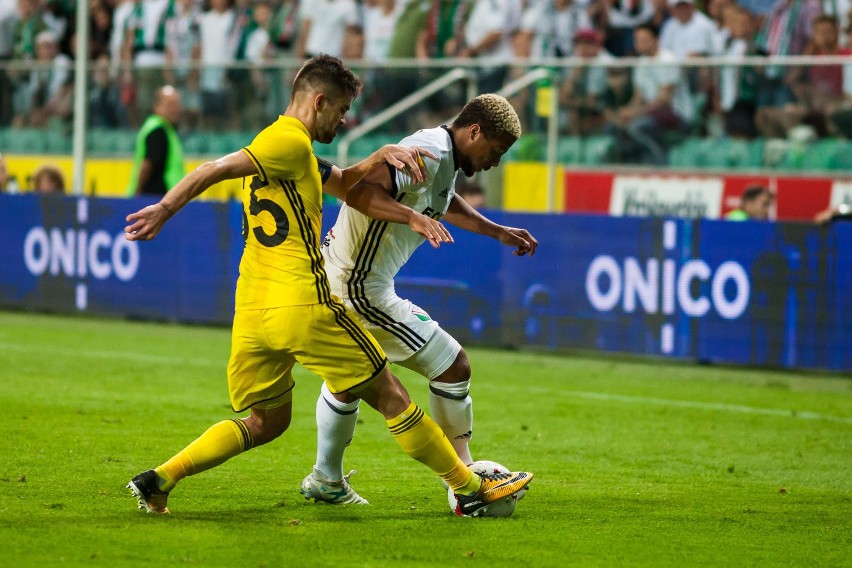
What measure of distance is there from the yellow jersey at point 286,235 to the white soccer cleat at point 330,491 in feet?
3.30

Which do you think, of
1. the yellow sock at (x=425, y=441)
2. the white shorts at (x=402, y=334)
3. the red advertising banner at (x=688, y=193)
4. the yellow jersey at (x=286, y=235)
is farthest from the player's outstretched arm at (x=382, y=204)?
the red advertising banner at (x=688, y=193)

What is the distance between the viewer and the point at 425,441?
5926 millimetres

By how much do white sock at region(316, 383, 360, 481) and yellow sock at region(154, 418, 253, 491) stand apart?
517mm

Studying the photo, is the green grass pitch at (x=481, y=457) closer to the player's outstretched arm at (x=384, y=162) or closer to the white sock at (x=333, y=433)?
the white sock at (x=333, y=433)

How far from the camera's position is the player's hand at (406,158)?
19.3ft

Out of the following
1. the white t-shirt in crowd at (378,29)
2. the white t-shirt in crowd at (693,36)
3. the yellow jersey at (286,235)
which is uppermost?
the white t-shirt in crowd at (378,29)

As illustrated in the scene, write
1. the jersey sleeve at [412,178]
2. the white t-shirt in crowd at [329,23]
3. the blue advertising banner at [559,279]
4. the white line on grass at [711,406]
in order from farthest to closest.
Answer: the white t-shirt in crowd at [329,23], the blue advertising banner at [559,279], the white line on grass at [711,406], the jersey sleeve at [412,178]

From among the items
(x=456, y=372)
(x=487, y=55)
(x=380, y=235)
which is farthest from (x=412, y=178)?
(x=487, y=55)

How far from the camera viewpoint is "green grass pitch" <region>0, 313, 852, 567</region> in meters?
5.47

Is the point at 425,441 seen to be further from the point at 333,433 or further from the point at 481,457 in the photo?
the point at 481,457

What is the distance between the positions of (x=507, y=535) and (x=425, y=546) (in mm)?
440

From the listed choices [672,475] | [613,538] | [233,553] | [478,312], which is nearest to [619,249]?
[478,312]

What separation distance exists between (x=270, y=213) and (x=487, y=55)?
10.9m

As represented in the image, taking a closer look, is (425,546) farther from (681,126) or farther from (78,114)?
(78,114)
